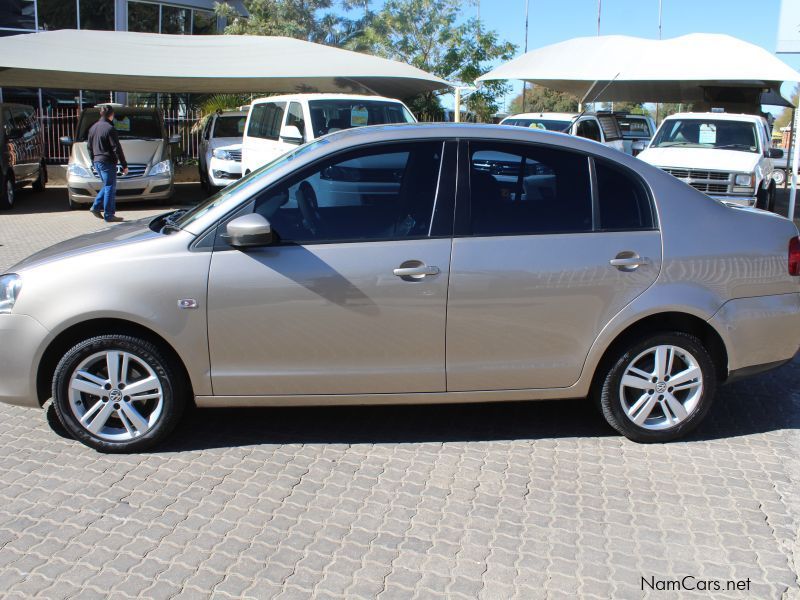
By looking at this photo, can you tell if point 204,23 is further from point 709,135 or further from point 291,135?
point 709,135

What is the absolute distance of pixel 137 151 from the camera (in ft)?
52.9

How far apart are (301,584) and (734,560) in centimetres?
182

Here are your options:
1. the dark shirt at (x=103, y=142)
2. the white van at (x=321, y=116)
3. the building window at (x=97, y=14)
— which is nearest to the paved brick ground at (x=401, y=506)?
the white van at (x=321, y=116)

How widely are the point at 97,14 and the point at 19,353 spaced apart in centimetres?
2385

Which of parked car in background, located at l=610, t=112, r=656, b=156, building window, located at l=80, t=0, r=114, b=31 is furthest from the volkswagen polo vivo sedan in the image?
building window, located at l=80, t=0, r=114, b=31

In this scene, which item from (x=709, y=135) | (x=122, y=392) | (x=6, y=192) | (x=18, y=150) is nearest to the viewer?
(x=122, y=392)

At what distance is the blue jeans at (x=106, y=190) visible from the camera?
14.1 meters

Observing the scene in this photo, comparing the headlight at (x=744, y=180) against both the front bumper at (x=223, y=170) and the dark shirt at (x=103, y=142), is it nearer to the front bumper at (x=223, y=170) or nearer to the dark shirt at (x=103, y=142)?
the front bumper at (x=223, y=170)

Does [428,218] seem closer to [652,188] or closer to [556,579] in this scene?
[652,188]

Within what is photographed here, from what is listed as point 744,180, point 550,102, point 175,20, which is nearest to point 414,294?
point 744,180

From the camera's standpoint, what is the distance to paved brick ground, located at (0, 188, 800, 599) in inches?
133

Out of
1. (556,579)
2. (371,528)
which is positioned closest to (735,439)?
(556,579)

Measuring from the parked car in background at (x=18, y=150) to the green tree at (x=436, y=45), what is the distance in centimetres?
1388

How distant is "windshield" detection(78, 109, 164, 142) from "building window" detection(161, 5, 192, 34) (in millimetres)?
11647
